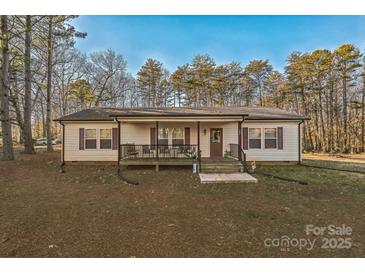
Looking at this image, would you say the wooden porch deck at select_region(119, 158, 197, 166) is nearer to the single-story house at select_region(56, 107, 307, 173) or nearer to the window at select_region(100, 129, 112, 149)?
the single-story house at select_region(56, 107, 307, 173)

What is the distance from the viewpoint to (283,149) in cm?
1131

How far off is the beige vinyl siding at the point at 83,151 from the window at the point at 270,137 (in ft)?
29.8

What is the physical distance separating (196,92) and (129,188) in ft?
76.9

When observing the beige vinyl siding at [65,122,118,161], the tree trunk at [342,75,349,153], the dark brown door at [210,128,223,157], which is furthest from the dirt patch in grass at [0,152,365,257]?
the tree trunk at [342,75,349,153]

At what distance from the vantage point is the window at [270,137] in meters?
11.4

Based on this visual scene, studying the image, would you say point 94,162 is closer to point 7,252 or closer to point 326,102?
point 7,252

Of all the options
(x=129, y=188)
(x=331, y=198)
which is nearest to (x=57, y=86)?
(x=129, y=188)

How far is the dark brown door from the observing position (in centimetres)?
1169

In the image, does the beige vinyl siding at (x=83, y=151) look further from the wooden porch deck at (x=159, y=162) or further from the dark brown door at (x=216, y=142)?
the dark brown door at (x=216, y=142)

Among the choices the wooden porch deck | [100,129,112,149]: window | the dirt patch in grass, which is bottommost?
the dirt patch in grass

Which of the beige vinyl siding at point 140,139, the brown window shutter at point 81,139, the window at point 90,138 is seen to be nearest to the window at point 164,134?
the beige vinyl siding at point 140,139

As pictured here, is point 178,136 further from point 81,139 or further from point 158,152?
point 81,139

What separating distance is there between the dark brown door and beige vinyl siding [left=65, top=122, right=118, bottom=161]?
5.87 m

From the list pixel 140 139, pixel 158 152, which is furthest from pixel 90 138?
pixel 158 152
